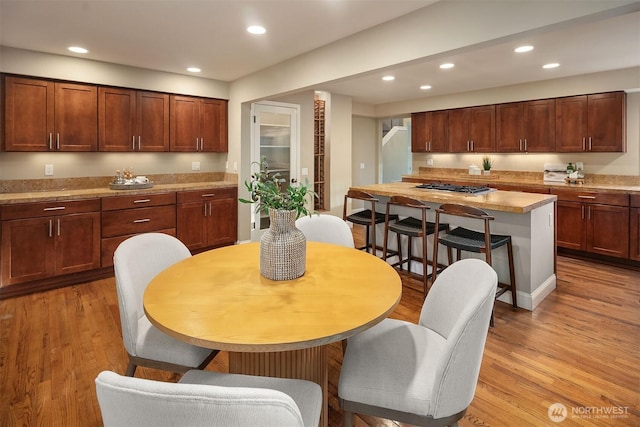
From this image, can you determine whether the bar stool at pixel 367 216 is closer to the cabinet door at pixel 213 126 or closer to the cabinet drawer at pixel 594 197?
the cabinet door at pixel 213 126

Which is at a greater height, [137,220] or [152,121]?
[152,121]

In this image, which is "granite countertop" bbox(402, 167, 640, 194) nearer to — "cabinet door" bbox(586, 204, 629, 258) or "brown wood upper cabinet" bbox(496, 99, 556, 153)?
"cabinet door" bbox(586, 204, 629, 258)

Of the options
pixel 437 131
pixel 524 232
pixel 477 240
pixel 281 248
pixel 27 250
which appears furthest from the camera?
pixel 437 131

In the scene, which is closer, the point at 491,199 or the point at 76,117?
the point at 491,199

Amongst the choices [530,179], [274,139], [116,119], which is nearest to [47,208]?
[116,119]

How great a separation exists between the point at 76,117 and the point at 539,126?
6.19 metres

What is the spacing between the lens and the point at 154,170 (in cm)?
498

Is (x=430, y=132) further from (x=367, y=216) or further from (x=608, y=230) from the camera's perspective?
(x=367, y=216)

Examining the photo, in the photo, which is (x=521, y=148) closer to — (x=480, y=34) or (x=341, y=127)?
(x=341, y=127)

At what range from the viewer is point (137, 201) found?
4273 millimetres

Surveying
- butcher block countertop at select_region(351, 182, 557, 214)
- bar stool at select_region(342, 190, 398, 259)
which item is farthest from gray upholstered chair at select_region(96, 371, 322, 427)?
bar stool at select_region(342, 190, 398, 259)

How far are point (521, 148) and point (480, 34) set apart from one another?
3.86 m

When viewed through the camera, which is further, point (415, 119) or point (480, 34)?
point (415, 119)

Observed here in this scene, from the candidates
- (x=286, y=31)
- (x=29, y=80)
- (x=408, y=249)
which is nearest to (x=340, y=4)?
(x=286, y=31)
